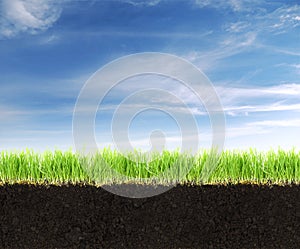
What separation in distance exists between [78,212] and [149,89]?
2.30 meters

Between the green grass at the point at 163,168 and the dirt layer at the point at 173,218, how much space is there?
180 mm

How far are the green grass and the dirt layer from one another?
7.1 inches

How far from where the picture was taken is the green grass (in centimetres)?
618

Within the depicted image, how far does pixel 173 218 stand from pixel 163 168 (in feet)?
2.49

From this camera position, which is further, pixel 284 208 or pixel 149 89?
pixel 149 89

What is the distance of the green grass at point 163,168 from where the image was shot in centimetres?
618

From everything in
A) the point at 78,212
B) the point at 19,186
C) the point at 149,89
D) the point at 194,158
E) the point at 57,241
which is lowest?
the point at 57,241

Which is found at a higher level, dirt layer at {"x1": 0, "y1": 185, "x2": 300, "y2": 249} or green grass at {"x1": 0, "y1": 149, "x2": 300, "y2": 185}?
green grass at {"x1": 0, "y1": 149, "x2": 300, "y2": 185}

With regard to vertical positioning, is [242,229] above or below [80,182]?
below

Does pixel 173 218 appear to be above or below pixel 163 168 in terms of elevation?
below

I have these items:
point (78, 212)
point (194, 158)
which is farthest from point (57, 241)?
point (194, 158)

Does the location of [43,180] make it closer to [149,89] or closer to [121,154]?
[121,154]

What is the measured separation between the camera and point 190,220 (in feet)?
19.9

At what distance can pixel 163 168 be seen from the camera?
619 centimetres
